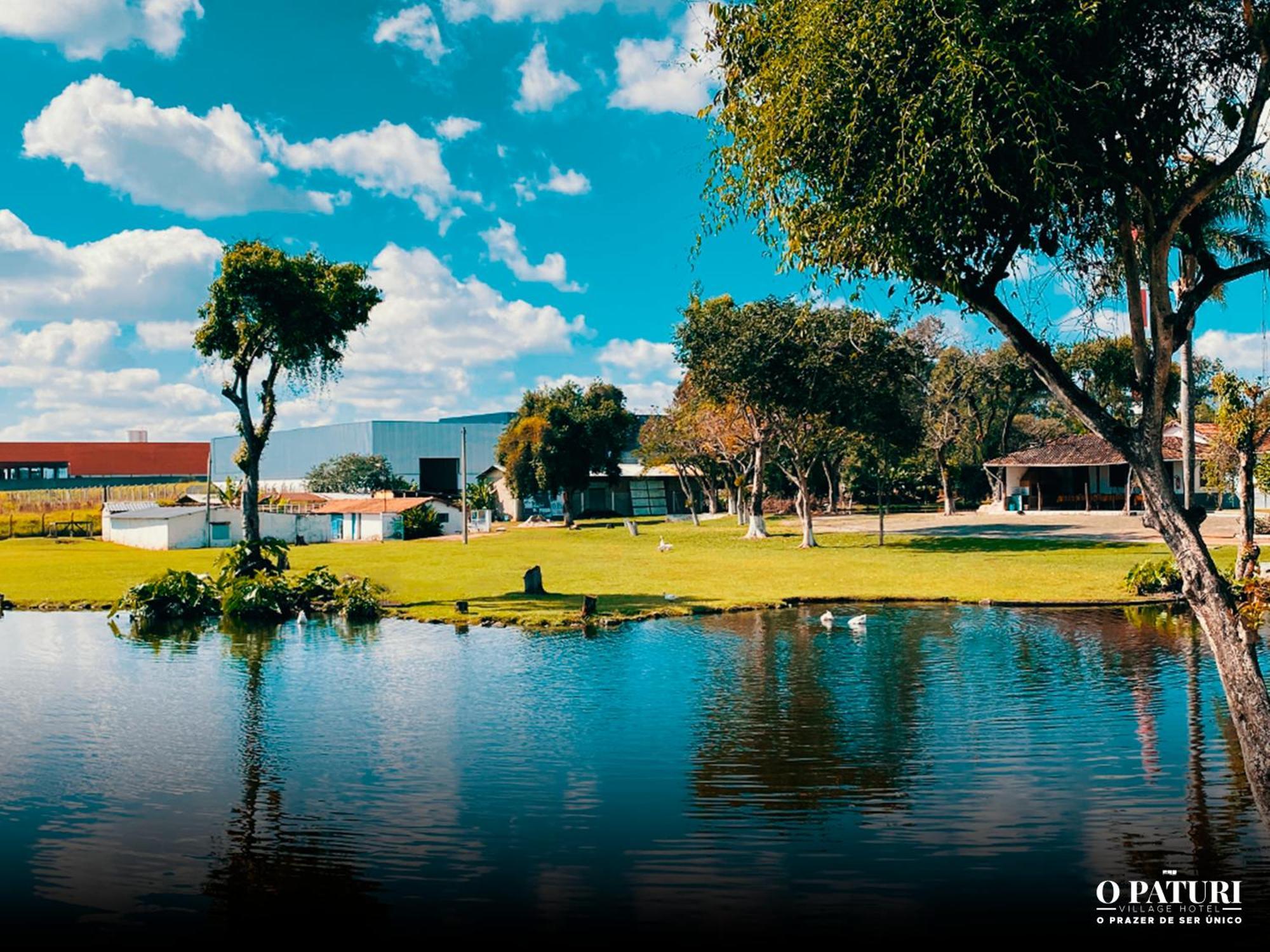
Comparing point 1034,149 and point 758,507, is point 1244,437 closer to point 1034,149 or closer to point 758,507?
point 1034,149

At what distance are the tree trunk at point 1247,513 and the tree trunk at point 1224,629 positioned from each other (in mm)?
15607

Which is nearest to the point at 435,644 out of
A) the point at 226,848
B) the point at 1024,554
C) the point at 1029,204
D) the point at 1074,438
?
the point at 226,848

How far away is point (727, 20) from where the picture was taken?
12016 mm

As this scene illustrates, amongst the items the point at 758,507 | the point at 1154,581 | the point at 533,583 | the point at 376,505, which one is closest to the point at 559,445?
the point at 376,505

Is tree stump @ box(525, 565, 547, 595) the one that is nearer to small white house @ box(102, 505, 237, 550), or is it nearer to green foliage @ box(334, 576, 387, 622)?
green foliage @ box(334, 576, 387, 622)

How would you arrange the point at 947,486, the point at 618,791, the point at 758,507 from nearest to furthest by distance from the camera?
the point at 618,791 → the point at 758,507 → the point at 947,486

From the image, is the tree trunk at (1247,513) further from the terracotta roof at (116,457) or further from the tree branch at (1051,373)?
the terracotta roof at (116,457)

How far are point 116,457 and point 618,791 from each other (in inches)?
3872

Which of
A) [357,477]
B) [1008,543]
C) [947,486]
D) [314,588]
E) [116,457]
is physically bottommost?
[314,588]

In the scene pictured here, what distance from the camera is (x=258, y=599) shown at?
28156mm

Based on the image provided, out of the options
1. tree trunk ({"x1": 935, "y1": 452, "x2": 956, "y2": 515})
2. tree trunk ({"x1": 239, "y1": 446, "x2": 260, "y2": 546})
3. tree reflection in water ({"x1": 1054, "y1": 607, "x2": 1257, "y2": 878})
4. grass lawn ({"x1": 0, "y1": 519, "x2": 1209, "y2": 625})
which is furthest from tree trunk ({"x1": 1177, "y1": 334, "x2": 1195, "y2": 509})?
tree trunk ({"x1": 935, "y1": 452, "x2": 956, "y2": 515})

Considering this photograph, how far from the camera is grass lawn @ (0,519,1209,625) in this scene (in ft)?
95.6

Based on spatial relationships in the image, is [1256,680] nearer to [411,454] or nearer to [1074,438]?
[1074,438]

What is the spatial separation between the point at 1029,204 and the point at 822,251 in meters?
2.21
